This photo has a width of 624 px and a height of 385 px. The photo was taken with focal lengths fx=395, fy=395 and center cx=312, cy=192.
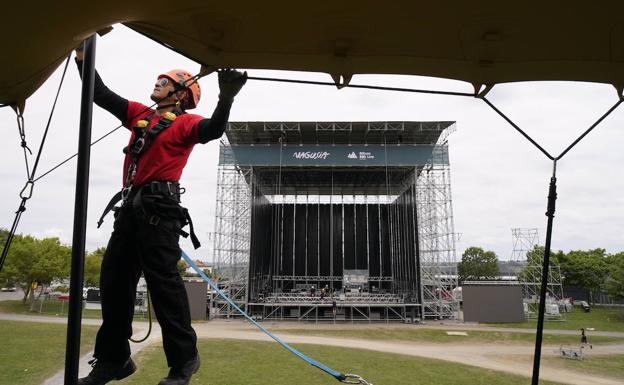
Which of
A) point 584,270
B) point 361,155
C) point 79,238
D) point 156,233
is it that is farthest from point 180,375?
point 584,270

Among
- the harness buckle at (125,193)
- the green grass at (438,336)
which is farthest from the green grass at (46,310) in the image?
the harness buckle at (125,193)

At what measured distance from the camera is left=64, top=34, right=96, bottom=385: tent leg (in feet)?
5.53

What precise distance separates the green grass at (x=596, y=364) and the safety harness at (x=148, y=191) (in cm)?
1598

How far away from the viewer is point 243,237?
26031 mm

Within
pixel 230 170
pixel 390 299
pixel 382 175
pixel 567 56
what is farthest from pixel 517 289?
pixel 567 56

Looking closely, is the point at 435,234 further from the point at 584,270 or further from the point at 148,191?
the point at 584,270

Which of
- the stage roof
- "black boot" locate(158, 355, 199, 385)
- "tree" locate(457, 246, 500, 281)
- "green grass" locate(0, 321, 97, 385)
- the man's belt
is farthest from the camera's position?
"tree" locate(457, 246, 500, 281)

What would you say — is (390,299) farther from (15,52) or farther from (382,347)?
(15,52)

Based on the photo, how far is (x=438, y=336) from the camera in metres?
19.6

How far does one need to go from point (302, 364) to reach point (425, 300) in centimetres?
1612

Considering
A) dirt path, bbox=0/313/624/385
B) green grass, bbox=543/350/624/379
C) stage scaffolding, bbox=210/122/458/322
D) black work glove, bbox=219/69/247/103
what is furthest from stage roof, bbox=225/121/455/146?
black work glove, bbox=219/69/247/103

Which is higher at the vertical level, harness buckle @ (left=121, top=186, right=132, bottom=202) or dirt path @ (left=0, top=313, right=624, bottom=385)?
harness buckle @ (left=121, top=186, right=132, bottom=202)

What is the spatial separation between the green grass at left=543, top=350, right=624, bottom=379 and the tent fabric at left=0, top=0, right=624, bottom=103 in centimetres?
1546

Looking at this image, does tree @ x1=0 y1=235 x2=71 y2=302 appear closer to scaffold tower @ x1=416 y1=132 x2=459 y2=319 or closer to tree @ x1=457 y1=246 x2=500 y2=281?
scaffold tower @ x1=416 y1=132 x2=459 y2=319
